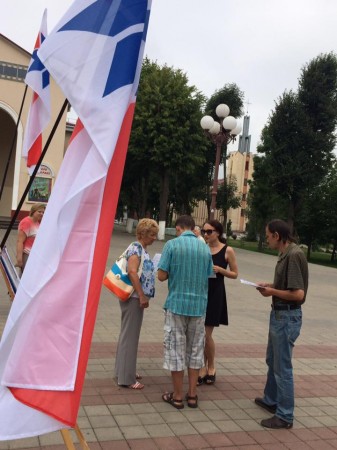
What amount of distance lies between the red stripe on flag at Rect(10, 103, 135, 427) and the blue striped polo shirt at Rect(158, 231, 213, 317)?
205cm

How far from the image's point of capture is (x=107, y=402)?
4.45 m

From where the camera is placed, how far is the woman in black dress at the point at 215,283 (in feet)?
16.8

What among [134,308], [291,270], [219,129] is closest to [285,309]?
[291,270]

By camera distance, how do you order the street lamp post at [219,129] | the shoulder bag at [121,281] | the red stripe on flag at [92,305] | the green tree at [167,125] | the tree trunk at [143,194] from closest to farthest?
the red stripe on flag at [92,305], the shoulder bag at [121,281], the street lamp post at [219,129], the green tree at [167,125], the tree trunk at [143,194]

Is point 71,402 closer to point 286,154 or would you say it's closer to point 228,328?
point 228,328

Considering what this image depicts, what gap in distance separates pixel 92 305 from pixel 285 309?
7.66 ft

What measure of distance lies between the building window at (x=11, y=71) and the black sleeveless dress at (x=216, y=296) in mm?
24918

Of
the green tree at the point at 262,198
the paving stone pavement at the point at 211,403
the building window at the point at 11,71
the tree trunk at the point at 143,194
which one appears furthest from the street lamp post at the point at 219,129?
the green tree at the point at 262,198

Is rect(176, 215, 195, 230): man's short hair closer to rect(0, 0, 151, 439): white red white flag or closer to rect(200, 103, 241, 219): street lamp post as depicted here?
rect(0, 0, 151, 439): white red white flag

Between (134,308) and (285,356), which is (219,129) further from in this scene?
(285,356)

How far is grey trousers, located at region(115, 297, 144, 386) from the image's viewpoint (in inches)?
192

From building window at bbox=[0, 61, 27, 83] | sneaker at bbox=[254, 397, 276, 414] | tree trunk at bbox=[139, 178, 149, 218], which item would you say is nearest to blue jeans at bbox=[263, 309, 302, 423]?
sneaker at bbox=[254, 397, 276, 414]

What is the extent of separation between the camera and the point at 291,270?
4160mm

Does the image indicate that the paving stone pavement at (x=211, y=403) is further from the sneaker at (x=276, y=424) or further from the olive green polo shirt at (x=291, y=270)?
the olive green polo shirt at (x=291, y=270)
